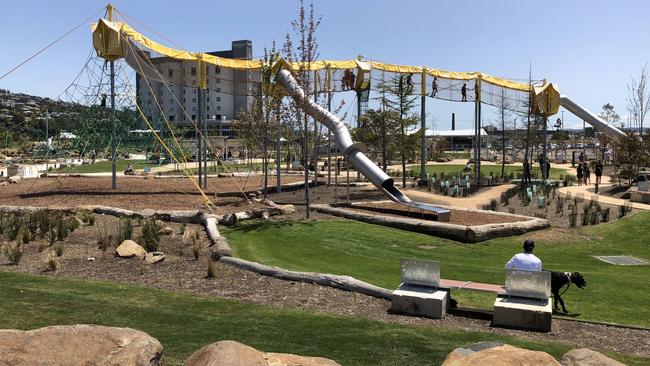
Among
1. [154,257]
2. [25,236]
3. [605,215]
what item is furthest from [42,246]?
[605,215]

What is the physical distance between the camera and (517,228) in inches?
742

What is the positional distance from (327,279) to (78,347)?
6517 millimetres

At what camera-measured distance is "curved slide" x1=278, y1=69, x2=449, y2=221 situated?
22.5 meters

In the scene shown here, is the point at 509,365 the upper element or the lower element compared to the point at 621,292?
upper

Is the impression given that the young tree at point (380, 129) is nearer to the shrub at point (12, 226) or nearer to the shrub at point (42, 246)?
the shrub at point (12, 226)

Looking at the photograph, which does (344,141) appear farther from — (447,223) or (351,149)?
(447,223)

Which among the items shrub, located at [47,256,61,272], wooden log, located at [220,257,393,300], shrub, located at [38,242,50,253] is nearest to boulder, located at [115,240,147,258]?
shrub, located at [47,256,61,272]

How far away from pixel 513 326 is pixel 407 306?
5.32 feet

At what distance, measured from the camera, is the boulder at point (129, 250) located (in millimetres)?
12742

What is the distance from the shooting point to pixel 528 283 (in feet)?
29.0

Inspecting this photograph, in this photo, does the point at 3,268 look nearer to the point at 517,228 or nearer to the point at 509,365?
the point at 509,365

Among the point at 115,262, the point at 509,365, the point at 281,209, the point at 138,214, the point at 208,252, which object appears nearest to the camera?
the point at 509,365

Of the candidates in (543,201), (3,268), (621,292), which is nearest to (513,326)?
(621,292)

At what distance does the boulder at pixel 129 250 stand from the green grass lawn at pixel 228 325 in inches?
104
